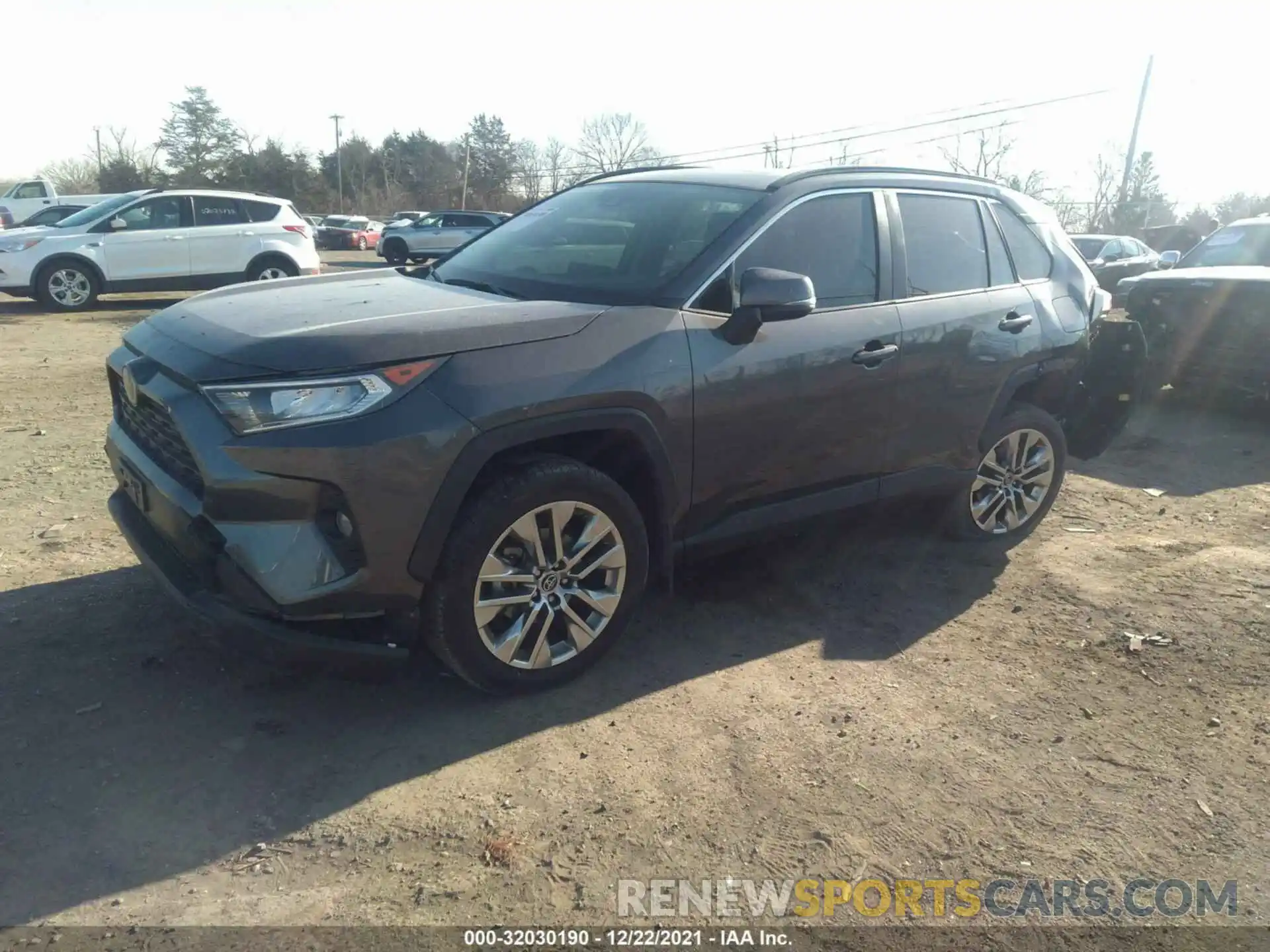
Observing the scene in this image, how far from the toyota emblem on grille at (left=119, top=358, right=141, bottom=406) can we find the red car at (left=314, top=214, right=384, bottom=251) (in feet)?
114

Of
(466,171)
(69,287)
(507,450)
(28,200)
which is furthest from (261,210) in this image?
(466,171)

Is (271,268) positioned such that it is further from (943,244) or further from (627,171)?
(943,244)

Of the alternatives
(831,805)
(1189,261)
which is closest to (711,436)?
(831,805)

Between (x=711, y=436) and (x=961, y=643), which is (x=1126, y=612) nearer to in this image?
(x=961, y=643)

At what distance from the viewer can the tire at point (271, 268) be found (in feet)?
45.5

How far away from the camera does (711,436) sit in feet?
11.6

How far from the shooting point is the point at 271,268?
14.0m

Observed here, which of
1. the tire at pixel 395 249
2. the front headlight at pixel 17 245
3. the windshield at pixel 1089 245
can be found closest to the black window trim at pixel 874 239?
the front headlight at pixel 17 245

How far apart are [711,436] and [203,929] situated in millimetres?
2220

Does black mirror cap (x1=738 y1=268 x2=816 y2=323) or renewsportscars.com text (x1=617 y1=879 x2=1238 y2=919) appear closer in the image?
renewsportscars.com text (x1=617 y1=879 x2=1238 y2=919)

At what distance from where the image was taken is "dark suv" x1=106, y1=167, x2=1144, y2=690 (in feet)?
9.31

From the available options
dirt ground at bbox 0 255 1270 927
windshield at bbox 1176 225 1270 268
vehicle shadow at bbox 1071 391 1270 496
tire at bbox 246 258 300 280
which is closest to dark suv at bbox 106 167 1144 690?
dirt ground at bbox 0 255 1270 927

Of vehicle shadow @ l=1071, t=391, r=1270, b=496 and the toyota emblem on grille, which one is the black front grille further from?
vehicle shadow @ l=1071, t=391, r=1270, b=496

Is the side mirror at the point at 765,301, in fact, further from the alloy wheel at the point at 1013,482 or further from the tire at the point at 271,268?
the tire at the point at 271,268
